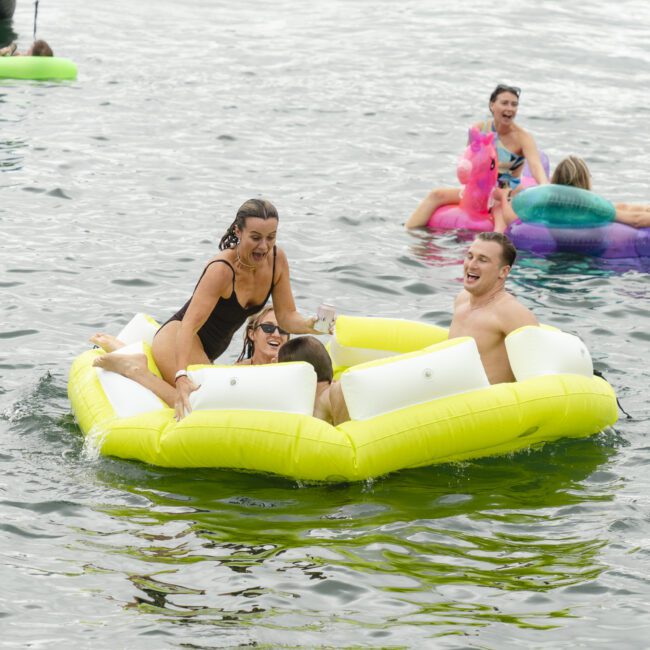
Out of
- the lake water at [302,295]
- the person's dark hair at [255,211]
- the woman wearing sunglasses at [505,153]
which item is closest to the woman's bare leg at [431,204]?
the woman wearing sunglasses at [505,153]

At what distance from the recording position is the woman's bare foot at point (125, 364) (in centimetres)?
762

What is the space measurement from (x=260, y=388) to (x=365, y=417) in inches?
23.4

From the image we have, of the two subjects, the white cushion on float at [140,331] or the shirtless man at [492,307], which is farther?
the white cushion on float at [140,331]

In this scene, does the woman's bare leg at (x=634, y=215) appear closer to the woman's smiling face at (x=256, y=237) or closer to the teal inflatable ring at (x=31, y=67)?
the woman's smiling face at (x=256, y=237)

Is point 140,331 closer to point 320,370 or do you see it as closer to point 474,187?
point 320,370

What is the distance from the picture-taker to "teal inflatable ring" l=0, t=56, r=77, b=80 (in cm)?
1853

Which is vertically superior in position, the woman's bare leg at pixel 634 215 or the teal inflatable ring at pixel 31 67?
the teal inflatable ring at pixel 31 67

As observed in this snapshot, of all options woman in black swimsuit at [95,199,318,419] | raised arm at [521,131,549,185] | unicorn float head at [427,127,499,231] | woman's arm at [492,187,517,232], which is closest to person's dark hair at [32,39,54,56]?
unicorn float head at [427,127,499,231]

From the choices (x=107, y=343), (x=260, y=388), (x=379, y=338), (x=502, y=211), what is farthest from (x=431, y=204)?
(x=260, y=388)

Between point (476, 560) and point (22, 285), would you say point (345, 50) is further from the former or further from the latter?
point (476, 560)

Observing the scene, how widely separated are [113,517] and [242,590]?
108cm

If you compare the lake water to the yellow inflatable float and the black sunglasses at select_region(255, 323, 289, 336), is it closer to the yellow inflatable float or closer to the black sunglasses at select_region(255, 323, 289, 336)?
the yellow inflatable float

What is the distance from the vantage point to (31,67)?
18.5 m

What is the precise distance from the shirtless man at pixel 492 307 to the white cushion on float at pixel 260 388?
133 centimetres
